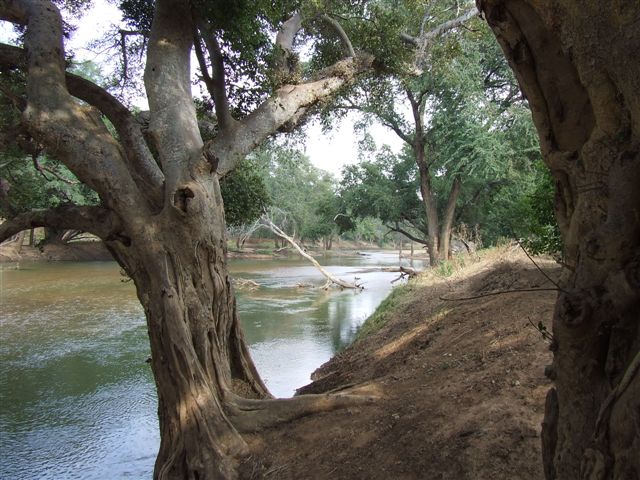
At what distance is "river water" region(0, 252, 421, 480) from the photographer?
7.01 m

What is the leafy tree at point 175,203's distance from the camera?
15.1ft

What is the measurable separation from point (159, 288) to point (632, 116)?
422 cm

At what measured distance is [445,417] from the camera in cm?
379

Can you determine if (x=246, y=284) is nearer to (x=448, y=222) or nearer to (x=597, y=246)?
(x=448, y=222)

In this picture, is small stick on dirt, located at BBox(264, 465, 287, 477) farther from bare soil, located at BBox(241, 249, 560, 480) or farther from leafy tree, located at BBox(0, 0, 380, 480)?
leafy tree, located at BBox(0, 0, 380, 480)

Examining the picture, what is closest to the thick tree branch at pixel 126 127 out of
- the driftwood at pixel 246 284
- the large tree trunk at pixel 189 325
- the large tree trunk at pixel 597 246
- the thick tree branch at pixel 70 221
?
the thick tree branch at pixel 70 221

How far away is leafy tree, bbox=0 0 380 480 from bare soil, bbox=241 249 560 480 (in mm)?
427

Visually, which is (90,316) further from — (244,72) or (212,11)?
(212,11)

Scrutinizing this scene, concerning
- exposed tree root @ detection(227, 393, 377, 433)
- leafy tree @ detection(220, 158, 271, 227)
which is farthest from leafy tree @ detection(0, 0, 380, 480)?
leafy tree @ detection(220, 158, 271, 227)

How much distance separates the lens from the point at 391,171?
71.7ft

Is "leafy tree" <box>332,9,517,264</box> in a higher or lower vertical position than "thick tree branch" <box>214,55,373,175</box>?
higher

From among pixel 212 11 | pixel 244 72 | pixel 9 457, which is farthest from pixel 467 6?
pixel 9 457

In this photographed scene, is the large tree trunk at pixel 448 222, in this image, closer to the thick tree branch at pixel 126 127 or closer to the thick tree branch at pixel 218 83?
the thick tree branch at pixel 218 83

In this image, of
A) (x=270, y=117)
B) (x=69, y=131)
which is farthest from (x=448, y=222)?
(x=69, y=131)
